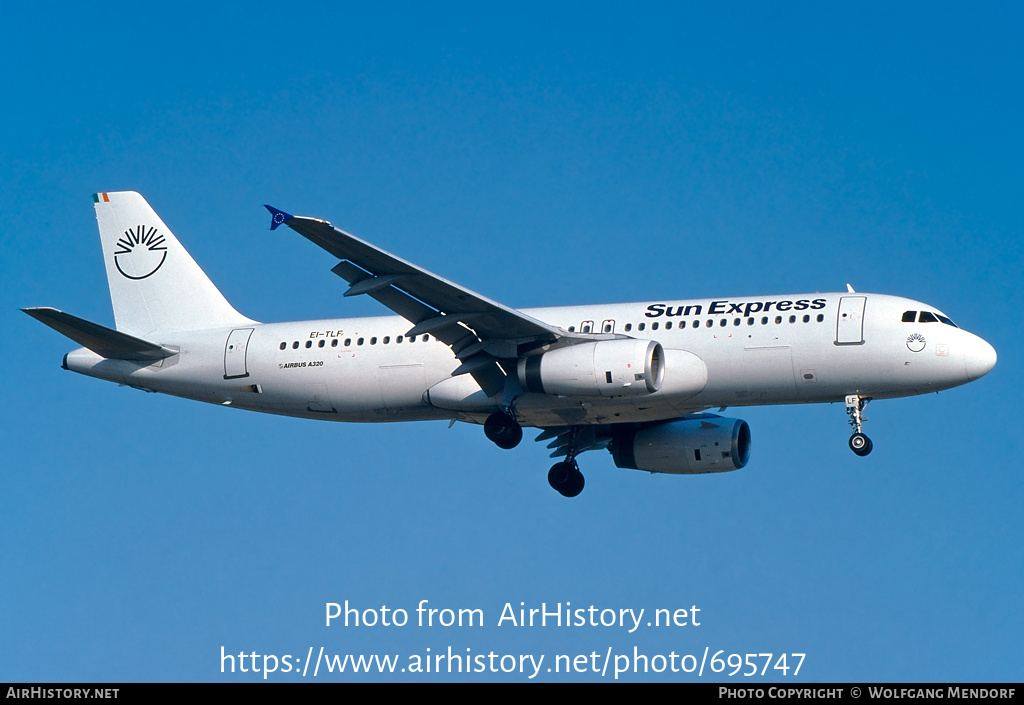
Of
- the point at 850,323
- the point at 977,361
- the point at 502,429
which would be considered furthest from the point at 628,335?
the point at 977,361

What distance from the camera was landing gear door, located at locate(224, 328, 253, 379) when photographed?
129 feet

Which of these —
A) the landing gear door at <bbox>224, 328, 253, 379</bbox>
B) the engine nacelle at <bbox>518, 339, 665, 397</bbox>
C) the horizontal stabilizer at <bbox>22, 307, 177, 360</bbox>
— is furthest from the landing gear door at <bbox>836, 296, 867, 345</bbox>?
the horizontal stabilizer at <bbox>22, 307, 177, 360</bbox>

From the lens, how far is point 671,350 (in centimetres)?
3538

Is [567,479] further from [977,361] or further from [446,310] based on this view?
[977,361]

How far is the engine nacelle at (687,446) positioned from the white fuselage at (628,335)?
12.1 feet

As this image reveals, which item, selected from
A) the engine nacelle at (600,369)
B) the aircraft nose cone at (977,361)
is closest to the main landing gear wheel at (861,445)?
the aircraft nose cone at (977,361)

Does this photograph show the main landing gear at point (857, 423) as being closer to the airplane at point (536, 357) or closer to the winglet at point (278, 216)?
the airplane at point (536, 357)

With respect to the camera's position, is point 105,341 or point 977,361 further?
point 105,341

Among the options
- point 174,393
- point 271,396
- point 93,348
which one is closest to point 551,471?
point 271,396

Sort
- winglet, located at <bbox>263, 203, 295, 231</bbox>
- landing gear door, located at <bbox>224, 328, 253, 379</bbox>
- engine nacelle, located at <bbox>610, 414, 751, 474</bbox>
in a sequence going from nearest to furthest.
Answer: winglet, located at <bbox>263, 203, 295, 231</bbox>, landing gear door, located at <bbox>224, 328, 253, 379</bbox>, engine nacelle, located at <bbox>610, 414, 751, 474</bbox>

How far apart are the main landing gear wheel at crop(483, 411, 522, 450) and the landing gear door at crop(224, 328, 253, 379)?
744 cm

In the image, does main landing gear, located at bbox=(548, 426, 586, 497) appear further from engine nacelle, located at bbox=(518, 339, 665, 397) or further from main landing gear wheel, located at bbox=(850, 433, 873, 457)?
main landing gear wheel, located at bbox=(850, 433, 873, 457)

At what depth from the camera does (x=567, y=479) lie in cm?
4091

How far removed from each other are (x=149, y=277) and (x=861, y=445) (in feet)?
70.8
